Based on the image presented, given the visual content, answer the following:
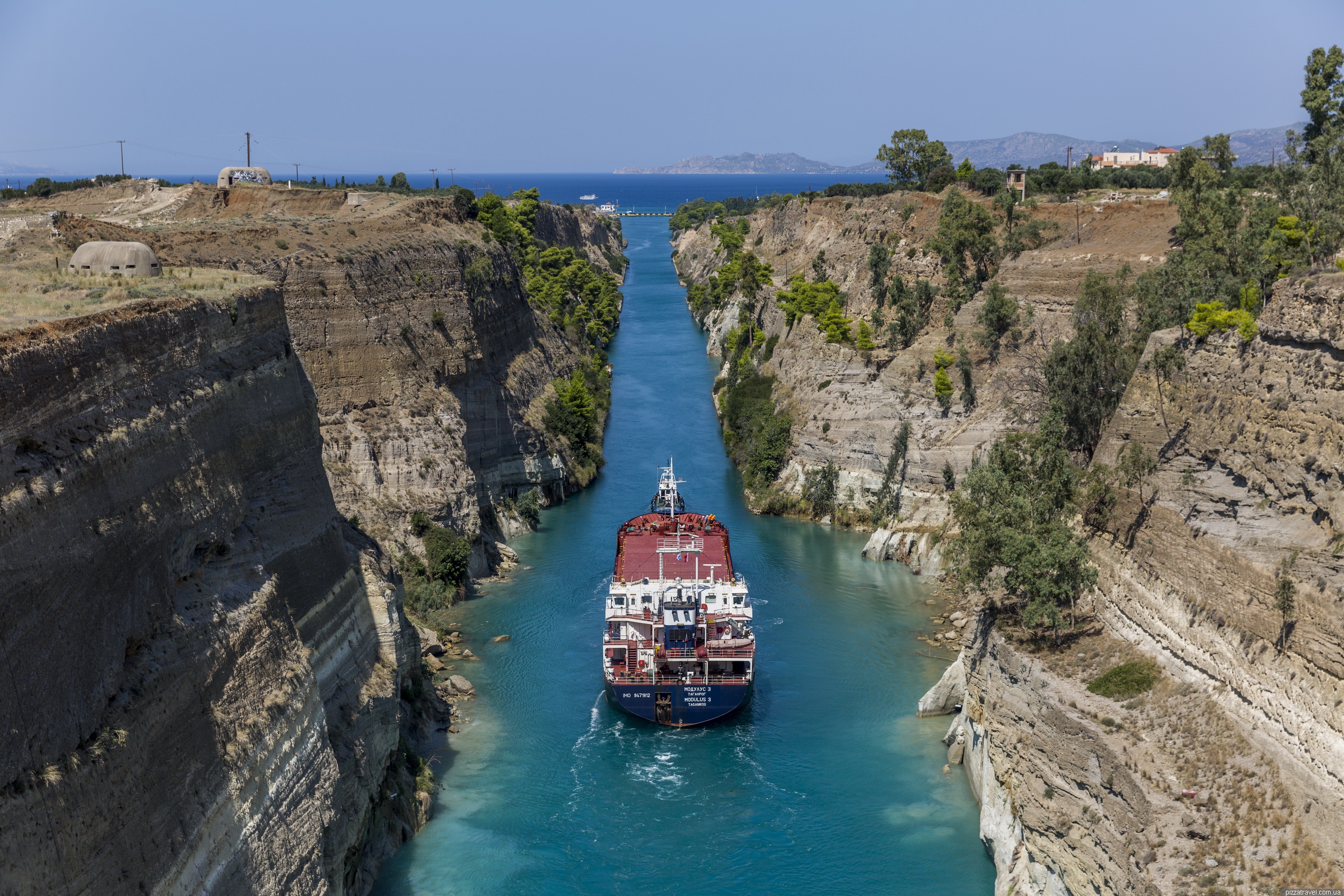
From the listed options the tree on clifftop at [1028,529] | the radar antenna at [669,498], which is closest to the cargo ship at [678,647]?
the tree on clifftop at [1028,529]

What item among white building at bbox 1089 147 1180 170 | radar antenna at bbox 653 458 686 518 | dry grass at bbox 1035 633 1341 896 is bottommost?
radar antenna at bbox 653 458 686 518

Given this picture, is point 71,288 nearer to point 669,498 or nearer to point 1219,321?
point 1219,321

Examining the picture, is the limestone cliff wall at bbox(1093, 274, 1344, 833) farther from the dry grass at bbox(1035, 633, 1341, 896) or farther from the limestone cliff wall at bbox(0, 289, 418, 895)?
the limestone cliff wall at bbox(0, 289, 418, 895)

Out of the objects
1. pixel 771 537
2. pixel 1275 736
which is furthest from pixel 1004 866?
pixel 771 537

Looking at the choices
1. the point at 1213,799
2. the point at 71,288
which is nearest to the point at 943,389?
the point at 1213,799

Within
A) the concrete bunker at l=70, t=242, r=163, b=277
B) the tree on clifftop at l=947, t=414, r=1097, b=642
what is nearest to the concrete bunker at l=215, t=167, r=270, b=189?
the concrete bunker at l=70, t=242, r=163, b=277

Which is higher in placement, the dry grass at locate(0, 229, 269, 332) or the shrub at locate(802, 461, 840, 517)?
the dry grass at locate(0, 229, 269, 332)
